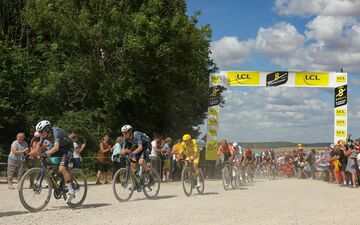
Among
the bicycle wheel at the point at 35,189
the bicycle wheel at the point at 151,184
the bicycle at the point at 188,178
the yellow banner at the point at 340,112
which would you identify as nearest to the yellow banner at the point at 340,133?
the yellow banner at the point at 340,112

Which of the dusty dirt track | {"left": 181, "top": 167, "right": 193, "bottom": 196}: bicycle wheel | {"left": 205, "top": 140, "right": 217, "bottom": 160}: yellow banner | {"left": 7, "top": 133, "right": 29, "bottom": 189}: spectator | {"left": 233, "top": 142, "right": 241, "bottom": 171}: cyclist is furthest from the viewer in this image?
{"left": 205, "top": 140, "right": 217, "bottom": 160}: yellow banner

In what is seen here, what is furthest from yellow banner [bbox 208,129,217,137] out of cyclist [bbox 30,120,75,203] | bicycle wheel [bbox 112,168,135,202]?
cyclist [bbox 30,120,75,203]

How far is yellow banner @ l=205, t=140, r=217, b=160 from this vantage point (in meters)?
27.0

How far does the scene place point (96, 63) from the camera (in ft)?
84.8

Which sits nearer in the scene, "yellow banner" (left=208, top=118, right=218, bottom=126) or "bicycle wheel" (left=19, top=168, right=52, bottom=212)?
"bicycle wheel" (left=19, top=168, right=52, bottom=212)

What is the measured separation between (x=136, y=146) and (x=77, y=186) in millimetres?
2312

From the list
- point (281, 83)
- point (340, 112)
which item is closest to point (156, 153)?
point (281, 83)

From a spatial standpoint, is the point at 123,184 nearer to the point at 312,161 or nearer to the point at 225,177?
the point at 225,177

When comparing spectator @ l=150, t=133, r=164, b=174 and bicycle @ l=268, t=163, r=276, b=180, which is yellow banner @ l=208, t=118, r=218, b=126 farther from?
spectator @ l=150, t=133, r=164, b=174

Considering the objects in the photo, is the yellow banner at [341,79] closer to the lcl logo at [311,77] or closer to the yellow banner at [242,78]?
the lcl logo at [311,77]

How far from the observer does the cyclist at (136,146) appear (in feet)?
44.0

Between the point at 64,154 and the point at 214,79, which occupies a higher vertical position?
the point at 214,79

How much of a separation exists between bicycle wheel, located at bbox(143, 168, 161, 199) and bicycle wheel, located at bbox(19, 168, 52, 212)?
130 inches

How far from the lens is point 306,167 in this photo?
3152 cm
